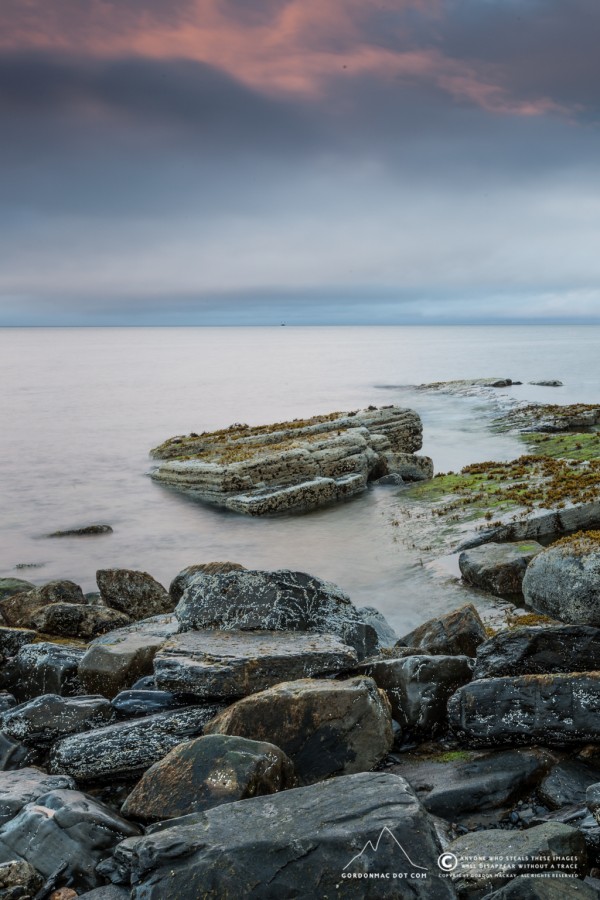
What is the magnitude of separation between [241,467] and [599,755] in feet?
66.5

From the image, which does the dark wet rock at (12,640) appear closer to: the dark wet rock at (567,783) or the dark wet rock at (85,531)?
the dark wet rock at (567,783)

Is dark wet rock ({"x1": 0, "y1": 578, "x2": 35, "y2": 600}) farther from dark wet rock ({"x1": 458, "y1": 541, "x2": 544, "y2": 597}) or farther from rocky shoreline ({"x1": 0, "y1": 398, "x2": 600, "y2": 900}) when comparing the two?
dark wet rock ({"x1": 458, "y1": 541, "x2": 544, "y2": 597})

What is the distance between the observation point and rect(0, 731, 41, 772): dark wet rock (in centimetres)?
Answer: 826

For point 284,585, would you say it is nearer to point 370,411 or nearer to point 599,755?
point 599,755

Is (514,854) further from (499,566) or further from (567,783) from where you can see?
(499,566)

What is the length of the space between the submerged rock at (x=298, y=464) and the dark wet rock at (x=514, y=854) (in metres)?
19.4

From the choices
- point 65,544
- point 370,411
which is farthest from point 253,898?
point 370,411

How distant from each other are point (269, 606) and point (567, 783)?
440 centimetres

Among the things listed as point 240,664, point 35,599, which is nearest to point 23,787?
Answer: point 240,664

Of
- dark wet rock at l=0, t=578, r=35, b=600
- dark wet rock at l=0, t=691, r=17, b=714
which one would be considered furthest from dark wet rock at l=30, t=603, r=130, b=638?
dark wet rock at l=0, t=578, r=35, b=600

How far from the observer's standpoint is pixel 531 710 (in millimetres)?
7113

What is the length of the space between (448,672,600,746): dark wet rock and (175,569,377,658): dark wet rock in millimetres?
2888

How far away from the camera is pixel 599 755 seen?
6.92 meters

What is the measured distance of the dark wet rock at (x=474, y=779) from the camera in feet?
21.4
